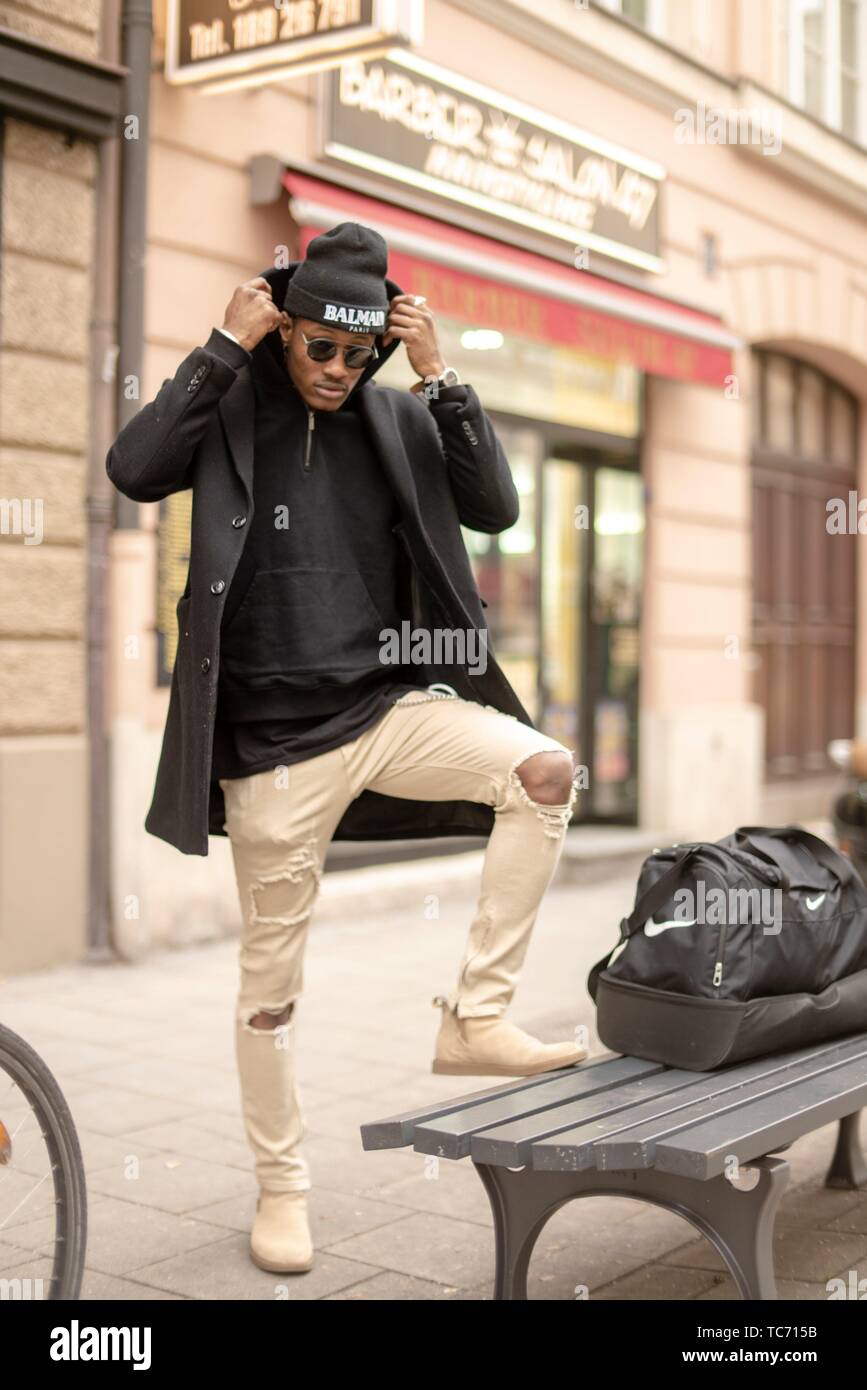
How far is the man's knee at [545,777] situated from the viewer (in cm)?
324

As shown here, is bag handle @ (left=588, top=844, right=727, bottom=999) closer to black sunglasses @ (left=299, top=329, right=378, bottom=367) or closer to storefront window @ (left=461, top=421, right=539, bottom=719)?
black sunglasses @ (left=299, top=329, right=378, bottom=367)

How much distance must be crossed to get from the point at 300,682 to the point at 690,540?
7.71m

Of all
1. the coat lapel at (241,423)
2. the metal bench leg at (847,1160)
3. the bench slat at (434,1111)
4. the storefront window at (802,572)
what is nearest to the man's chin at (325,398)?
the coat lapel at (241,423)

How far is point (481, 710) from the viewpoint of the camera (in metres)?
3.39

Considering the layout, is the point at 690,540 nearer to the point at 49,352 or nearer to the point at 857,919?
the point at 49,352

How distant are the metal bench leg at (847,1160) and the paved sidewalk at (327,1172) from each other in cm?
4

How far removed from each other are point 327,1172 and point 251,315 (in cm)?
215

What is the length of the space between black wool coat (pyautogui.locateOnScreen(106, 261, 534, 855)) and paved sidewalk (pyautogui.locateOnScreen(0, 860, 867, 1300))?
906 millimetres

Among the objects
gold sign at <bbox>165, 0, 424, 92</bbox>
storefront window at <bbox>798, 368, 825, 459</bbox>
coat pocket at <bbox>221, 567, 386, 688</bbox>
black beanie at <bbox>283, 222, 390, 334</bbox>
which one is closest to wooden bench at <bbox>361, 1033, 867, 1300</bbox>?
coat pocket at <bbox>221, 567, 386, 688</bbox>

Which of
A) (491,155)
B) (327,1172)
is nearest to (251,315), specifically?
(327,1172)

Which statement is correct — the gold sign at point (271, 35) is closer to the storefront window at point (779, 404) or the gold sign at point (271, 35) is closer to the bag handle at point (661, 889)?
the bag handle at point (661, 889)

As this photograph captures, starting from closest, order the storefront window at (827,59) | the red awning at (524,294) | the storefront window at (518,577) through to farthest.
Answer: the red awning at (524,294)
the storefront window at (518,577)
the storefront window at (827,59)

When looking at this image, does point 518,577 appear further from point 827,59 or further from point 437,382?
point 437,382
